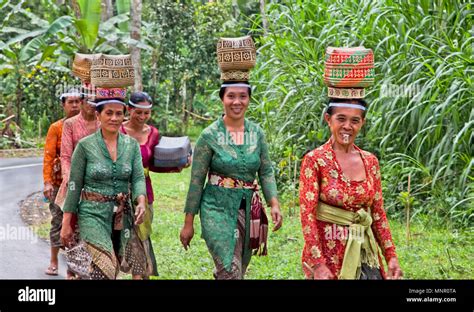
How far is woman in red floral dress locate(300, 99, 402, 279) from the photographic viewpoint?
14.7 feet

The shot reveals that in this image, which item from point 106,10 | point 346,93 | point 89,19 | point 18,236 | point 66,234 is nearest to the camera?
point 346,93

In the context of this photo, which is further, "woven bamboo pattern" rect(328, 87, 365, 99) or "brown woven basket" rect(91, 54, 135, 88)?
"brown woven basket" rect(91, 54, 135, 88)

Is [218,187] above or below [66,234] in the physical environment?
above

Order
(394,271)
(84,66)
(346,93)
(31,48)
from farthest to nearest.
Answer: (31,48) → (84,66) → (346,93) → (394,271)

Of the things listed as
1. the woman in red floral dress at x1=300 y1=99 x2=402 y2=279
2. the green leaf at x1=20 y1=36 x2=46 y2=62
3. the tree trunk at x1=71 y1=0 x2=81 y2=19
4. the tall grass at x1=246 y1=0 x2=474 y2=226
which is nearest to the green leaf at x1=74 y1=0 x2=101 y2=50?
the green leaf at x1=20 y1=36 x2=46 y2=62

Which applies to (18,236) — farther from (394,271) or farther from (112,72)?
(394,271)

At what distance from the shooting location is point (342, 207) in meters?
4.55

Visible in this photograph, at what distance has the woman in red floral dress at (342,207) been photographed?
4.48m

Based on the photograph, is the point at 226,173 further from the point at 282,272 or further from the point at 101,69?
the point at 282,272

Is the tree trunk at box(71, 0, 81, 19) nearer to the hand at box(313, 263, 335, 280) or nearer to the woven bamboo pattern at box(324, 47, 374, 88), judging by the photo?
the woven bamboo pattern at box(324, 47, 374, 88)

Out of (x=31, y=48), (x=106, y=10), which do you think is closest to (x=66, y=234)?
(x=31, y=48)

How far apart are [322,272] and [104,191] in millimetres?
1818

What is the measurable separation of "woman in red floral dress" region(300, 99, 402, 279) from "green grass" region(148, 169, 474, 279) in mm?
2541
